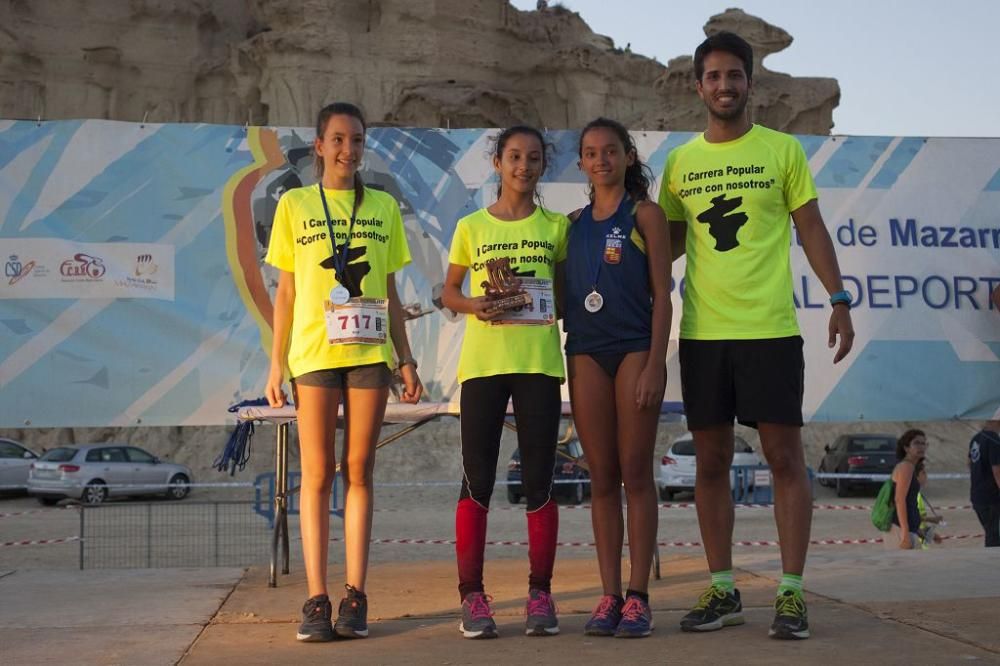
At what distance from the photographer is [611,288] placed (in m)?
4.65

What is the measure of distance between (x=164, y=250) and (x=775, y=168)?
5022 mm

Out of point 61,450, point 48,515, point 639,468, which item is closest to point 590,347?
point 639,468

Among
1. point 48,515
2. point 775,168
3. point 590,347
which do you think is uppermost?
point 775,168

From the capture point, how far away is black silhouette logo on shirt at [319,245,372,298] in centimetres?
483

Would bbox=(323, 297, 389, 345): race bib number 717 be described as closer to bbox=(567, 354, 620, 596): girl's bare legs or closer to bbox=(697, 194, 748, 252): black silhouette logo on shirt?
bbox=(567, 354, 620, 596): girl's bare legs

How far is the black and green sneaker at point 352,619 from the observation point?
4.58m

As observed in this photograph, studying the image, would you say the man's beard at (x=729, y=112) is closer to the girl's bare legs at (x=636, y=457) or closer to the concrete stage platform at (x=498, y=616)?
the girl's bare legs at (x=636, y=457)

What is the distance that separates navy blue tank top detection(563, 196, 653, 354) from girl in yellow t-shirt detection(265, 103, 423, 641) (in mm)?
741

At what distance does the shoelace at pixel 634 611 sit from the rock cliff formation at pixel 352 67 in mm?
37426

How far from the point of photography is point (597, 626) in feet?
14.7

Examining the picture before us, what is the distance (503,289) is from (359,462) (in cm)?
88

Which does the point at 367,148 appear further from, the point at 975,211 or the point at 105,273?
the point at 975,211

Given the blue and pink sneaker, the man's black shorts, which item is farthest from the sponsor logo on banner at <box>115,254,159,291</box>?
the blue and pink sneaker

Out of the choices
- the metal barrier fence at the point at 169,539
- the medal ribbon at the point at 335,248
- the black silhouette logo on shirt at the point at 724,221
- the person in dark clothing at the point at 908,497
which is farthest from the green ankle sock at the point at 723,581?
the metal barrier fence at the point at 169,539
